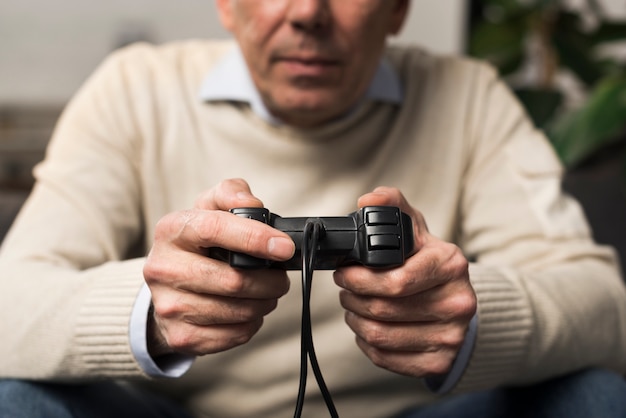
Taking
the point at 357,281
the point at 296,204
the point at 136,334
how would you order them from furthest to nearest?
the point at 296,204 → the point at 136,334 → the point at 357,281

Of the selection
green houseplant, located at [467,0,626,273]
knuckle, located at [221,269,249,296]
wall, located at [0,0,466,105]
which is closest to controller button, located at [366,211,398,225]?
knuckle, located at [221,269,249,296]

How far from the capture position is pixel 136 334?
711 mm

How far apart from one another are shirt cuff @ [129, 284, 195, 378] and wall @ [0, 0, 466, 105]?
5.44 ft

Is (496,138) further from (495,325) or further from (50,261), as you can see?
(50,261)

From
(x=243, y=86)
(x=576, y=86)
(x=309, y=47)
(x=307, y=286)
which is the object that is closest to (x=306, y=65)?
(x=309, y=47)

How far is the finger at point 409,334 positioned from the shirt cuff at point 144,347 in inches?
7.2

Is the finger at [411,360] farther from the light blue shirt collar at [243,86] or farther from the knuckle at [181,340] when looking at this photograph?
the light blue shirt collar at [243,86]

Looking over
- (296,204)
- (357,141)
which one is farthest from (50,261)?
(357,141)

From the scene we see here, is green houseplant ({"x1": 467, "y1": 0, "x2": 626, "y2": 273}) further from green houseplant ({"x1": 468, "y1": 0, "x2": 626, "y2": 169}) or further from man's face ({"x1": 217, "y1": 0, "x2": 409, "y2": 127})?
man's face ({"x1": 217, "y1": 0, "x2": 409, "y2": 127})

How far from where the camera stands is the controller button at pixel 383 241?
552mm

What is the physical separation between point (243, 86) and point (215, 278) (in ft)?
1.77

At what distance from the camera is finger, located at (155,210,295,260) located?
0.53 m

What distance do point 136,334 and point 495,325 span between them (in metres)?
0.38

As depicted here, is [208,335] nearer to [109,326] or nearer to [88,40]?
[109,326]
